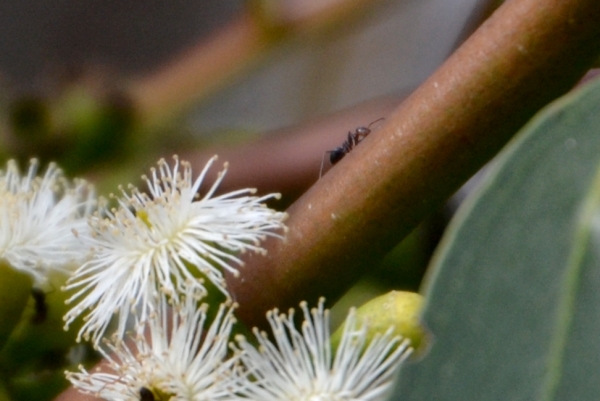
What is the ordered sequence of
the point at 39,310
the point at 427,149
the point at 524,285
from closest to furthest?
the point at 524,285 < the point at 427,149 < the point at 39,310

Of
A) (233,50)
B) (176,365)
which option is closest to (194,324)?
(176,365)

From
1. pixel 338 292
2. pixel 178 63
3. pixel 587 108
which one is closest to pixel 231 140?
pixel 178 63

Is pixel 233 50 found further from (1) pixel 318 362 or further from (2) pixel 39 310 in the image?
(1) pixel 318 362

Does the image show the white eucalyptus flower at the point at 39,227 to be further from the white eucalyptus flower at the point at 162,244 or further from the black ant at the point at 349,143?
the black ant at the point at 349,143

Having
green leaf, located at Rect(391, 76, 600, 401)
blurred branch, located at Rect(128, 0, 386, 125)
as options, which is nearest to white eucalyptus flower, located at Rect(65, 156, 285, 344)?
green leaf, located at Rect(391, 76, 600, 401)

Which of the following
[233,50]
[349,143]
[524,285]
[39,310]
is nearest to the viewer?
[524,285]

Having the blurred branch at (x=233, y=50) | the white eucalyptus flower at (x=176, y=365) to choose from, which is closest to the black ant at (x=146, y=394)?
the white eucalyptus flower at (x=176, y=365)
